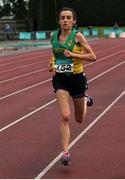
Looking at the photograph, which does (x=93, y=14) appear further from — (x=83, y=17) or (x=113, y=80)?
(x=113, y=80)

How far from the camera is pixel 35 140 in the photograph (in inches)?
373

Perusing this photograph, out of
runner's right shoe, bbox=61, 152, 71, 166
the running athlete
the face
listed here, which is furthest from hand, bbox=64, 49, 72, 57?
runner's right shoe, bbox=61, 152, 71, 166

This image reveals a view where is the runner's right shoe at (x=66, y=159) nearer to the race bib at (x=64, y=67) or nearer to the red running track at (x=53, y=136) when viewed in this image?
the red running track at (x=53, y=136)

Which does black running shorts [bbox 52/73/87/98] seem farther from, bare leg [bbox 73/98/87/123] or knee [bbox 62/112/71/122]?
knee [bbox 62/112/71/122]

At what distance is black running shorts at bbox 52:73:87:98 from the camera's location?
302 inches

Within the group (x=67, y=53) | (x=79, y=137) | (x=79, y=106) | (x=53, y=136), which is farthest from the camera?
(x=53, y=136)

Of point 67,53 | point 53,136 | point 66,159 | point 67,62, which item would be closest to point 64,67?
point 67,62

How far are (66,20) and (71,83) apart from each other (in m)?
0.78

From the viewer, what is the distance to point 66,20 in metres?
7.54

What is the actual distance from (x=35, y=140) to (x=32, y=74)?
13.7m

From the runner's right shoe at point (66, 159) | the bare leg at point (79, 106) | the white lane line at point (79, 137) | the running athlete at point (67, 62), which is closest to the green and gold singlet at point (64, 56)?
the running athlete at point (67, 62)

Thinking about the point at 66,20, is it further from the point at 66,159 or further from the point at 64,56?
the point at 66,159

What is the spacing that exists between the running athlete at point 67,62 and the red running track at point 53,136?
412mm

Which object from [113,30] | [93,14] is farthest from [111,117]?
[93,14]
